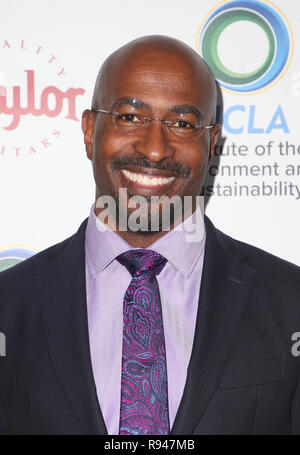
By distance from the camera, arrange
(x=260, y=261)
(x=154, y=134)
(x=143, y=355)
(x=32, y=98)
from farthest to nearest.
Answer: (x=32, y=98) < (x=260, y=261) < (x=154, y=134) < (x=143, y=355)

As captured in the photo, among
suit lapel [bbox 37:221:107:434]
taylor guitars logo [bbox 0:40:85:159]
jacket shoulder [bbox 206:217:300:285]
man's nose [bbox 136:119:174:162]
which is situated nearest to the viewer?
suit lapel [bbox 37:221:107:434]

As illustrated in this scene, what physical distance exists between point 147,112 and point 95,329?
641 mm

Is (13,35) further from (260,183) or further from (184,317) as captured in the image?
(184,317)

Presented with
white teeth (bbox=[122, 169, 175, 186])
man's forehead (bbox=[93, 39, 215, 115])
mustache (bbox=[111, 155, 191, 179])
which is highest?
man's forehead (bbox=[93, 39, 215, 115])

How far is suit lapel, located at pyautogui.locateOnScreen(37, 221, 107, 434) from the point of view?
1.51m

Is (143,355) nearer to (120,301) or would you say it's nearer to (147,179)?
(120,301)

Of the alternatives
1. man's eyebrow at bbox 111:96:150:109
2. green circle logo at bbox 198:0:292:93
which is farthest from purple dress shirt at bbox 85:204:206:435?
green circle logo at bbox 198:0:292:93

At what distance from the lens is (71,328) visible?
63.1 inches

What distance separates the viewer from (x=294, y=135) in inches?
88.1

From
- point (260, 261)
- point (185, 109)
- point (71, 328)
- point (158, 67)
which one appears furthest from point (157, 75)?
point (71, 328)

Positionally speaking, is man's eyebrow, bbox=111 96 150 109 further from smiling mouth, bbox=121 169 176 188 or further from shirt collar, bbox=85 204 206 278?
shirt collar, bbox=85 204 206 278

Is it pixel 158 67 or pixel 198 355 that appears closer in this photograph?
pixel 198 355

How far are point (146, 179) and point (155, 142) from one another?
12 centimetres

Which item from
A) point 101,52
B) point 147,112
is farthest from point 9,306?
point 101,52
